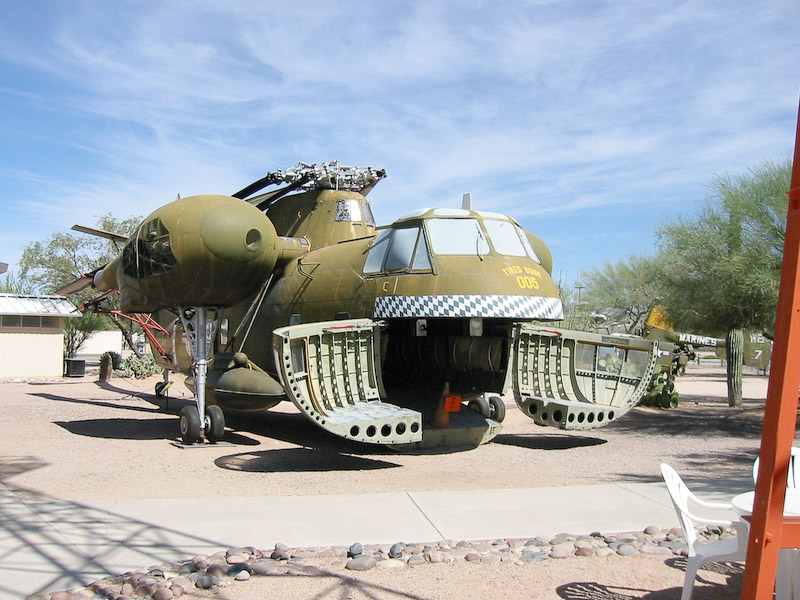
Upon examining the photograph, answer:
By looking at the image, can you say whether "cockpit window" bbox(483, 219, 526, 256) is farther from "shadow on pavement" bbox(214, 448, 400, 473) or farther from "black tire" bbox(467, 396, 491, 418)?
"black tire" bbox(467, 396, 491, 418)

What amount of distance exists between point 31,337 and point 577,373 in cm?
2174

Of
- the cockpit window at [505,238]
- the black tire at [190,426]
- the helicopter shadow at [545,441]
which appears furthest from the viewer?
the helicopter shadow at [545,441]

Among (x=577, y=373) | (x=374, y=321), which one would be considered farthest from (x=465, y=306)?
(x=577, y=373)

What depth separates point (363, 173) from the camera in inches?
526

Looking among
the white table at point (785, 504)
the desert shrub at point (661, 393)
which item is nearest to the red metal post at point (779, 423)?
the white table at point (785, 504)

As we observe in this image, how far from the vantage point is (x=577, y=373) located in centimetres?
1130

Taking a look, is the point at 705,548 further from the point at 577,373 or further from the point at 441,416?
the point at 577,373

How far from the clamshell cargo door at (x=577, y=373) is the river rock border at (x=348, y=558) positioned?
170 inches

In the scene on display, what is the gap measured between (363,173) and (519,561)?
9.18 metres

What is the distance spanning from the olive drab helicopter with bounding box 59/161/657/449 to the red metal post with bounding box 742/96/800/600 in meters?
5.94

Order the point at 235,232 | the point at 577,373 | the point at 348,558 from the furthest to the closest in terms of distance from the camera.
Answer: the point at 577,373, the point at 235,232, the point at 348,558

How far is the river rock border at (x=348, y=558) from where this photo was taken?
4.68m

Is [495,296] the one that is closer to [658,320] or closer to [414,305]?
[414,305]

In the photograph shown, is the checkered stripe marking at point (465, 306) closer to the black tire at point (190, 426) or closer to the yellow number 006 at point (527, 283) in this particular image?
the yellow number 006 at point (527, 283)
